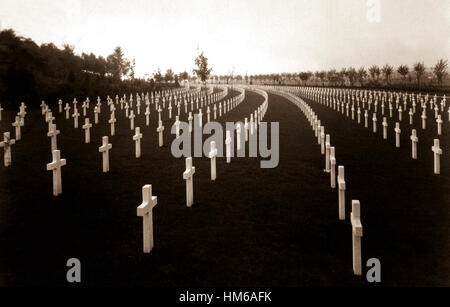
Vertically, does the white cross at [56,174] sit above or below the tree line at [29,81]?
below

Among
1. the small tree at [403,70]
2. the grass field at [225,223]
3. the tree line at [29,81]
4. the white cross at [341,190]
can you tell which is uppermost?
the small tree at [403,70]

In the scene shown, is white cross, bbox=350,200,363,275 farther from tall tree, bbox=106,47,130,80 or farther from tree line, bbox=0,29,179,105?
tall tree, bbox=106,47,130,80

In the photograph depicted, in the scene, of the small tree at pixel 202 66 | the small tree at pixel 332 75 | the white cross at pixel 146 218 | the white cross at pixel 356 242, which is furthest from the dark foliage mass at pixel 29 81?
the small tree at pixel 332 75

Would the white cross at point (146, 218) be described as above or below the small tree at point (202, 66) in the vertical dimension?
below

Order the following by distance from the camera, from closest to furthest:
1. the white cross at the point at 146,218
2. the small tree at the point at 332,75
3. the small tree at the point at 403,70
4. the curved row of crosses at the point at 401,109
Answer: the white cross at the point at 146,218 → the curved row of crosses at the point at 401,109 → the small tree at the point at 403,70 → the small tree at the point at 332,75

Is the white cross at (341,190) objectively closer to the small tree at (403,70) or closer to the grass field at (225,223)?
the grass field at (225,223)

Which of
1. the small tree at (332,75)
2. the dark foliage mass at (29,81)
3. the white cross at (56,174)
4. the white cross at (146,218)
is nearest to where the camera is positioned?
the white cross at (146,218)

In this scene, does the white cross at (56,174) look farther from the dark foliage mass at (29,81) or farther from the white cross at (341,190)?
the dark foliage mass at (29,81)

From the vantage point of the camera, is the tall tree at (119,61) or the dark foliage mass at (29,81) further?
the tall tree at (119,61)

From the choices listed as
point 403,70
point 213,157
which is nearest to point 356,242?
point 213,157

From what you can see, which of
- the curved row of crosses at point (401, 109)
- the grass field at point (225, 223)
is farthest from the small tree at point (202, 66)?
the grass field at point (225, 223)

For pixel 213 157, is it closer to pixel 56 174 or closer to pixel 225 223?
pixel 225 223
